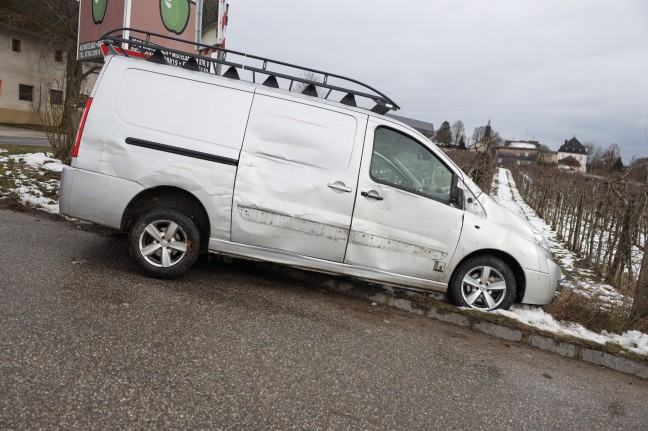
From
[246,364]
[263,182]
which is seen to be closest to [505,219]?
[263,182]

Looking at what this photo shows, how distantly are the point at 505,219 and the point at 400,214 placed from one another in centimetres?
128

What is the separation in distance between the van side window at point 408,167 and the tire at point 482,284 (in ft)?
2.63

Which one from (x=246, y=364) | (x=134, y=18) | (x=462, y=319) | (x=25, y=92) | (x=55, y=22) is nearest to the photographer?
(x=246, y=364)

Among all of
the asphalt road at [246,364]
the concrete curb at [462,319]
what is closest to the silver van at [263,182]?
the concrete curb at [462,319]

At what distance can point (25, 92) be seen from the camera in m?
36.0

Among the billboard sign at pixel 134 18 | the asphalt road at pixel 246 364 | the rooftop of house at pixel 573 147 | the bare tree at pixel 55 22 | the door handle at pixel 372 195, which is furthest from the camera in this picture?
the rooftop of house at pixel 573 147

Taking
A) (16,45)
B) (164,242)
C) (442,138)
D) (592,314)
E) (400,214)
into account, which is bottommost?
(592,314)

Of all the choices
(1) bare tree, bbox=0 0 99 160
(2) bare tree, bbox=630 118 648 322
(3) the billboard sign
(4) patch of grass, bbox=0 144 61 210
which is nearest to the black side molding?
(4) patch of grass, bbox=0 144 61 210

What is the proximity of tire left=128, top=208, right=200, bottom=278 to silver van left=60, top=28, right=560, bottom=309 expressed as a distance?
1cm

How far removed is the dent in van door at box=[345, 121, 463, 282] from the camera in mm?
5055

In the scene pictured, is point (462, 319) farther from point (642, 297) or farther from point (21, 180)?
point (21, 180)

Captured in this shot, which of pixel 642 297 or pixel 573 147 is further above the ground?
pixel 573 147

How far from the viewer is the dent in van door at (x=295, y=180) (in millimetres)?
4922

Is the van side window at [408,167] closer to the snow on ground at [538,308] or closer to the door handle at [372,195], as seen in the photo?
the door handle at [372,195]
